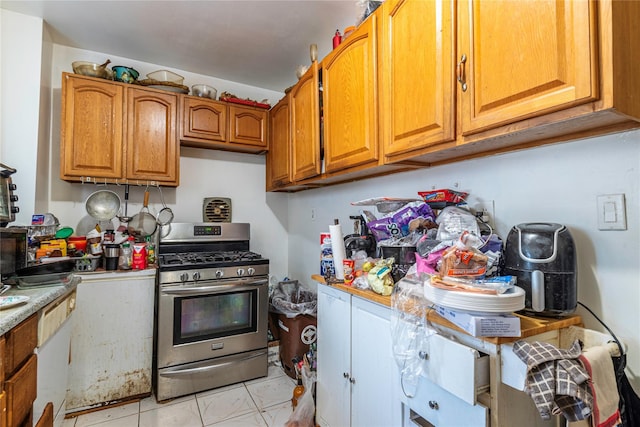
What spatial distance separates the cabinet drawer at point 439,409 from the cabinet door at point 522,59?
89 centimetres

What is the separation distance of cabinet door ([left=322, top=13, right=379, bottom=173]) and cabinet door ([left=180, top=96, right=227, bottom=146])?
1156 mm

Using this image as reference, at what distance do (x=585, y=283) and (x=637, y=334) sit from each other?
185 mm

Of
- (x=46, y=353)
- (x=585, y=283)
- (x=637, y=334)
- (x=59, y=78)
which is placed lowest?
(x=46, y=353)

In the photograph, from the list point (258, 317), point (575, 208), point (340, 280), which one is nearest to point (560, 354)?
point (575, 208)

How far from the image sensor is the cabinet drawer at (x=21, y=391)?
0.96m

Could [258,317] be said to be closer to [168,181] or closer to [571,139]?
[168,181]

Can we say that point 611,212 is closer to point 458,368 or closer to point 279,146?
point 458,368

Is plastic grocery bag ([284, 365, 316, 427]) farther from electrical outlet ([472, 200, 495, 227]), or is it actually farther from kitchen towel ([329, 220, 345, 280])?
electrical outlet ([472, 200, 495, 227])

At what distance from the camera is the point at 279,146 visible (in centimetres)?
264

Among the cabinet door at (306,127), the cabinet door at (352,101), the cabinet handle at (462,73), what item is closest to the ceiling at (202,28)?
the cabinet door at (352,101)

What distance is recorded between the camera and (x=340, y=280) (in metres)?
1.61

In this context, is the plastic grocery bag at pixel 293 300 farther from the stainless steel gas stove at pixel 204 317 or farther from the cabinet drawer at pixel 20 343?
the cabinet drawer at pixel 20 343

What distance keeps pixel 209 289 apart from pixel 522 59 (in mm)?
2198

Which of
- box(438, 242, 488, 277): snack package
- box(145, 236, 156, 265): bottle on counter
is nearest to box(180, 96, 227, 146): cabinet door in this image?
box(145, 236, 156, 265): bottle on counter
